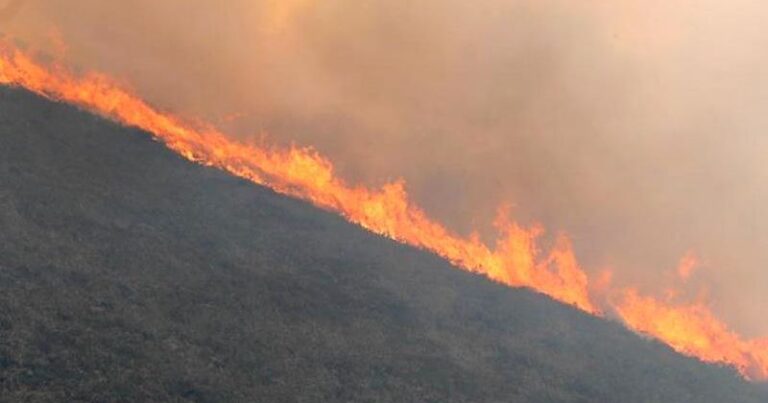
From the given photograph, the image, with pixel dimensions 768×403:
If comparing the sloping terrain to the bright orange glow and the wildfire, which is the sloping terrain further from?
the bright orange glow

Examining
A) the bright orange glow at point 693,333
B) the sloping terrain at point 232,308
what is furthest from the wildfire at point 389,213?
the sloping terrain at point 232,308

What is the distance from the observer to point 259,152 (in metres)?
38.0

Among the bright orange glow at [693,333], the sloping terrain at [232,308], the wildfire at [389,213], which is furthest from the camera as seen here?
the bright orange glow at [693,333]

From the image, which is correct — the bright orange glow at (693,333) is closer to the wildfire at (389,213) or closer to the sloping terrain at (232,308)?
the wildfire at (389,213)

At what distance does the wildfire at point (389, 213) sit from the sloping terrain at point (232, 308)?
63.8 inches

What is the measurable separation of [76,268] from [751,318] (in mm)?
41623

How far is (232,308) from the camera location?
24344mm

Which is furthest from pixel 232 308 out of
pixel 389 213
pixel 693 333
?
pixel 693 333

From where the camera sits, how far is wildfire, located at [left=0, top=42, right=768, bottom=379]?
3509 cm

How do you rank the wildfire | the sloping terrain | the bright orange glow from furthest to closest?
the bright orange glow, the wildfire, the sloping terrain

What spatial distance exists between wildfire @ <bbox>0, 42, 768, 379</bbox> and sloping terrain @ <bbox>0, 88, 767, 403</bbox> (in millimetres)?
1620

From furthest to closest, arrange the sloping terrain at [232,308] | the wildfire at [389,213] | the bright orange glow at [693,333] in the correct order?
the bright orange glow at [693,333], the wildfire at [389,213], the sloping terrain at [232,308]

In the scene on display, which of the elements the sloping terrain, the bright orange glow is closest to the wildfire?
the bright orange glow

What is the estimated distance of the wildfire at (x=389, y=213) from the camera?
35.1m
